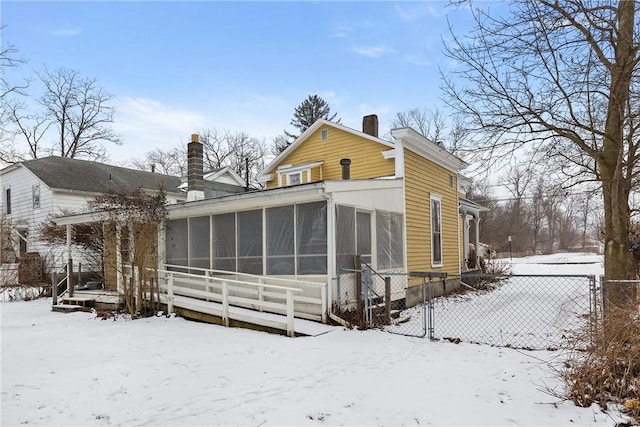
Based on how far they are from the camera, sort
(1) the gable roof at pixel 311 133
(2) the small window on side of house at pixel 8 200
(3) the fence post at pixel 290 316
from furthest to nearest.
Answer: (2) the small window on side of house at pixel 8 200, (1) the gable roof at pixel 311 133, (3) the fence post at pixel 290 316

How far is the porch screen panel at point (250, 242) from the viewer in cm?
958

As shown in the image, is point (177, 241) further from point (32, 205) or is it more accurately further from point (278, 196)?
point (32, 205)

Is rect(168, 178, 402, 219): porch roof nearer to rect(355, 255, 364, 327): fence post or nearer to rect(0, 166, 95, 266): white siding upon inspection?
rect(355, 255, 364, 327): fence post

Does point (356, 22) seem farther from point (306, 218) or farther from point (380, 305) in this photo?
point (380, 305)

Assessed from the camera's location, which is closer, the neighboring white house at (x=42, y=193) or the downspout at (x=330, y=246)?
the downspout at (x=330, y=246)

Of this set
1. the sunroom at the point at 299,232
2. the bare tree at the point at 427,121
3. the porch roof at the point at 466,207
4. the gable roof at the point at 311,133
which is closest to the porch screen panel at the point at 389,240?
the sunroom at the point at 299,232

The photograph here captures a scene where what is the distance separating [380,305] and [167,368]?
16.2 ft

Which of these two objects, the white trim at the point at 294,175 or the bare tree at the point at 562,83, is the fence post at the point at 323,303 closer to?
the bare tree at the point at 562,83

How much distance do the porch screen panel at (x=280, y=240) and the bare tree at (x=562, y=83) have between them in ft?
13.7

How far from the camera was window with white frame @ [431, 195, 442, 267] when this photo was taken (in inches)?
515

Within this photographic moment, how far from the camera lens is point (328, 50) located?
44.9 feet

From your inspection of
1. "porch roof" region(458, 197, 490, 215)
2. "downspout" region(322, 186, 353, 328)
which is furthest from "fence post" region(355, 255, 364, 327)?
"porch roof" region(458, 197, 490, 215)

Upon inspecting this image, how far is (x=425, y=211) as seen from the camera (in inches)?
492

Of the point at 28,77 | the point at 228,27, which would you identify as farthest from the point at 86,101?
the point at 228,27
